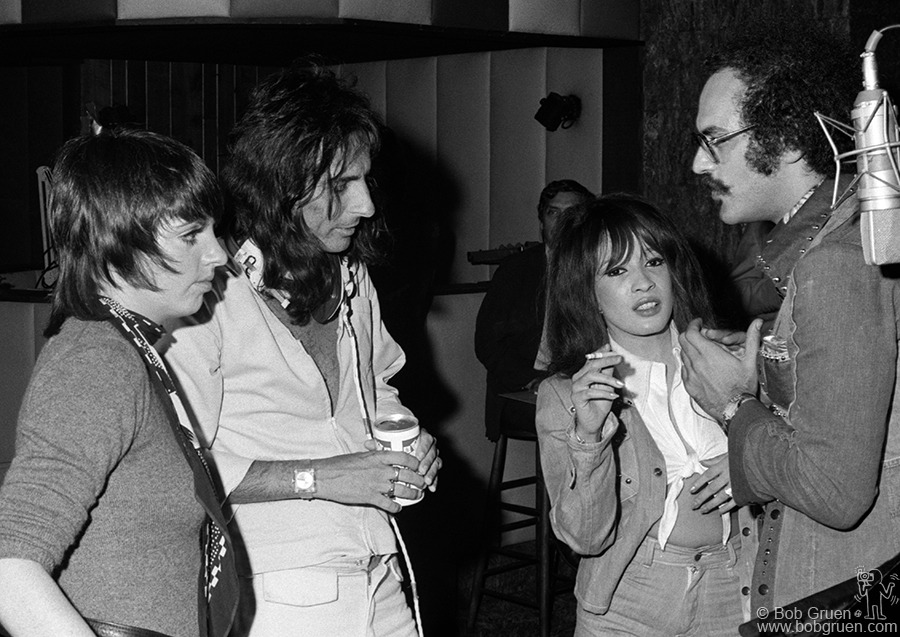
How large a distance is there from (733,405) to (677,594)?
0.51 meters

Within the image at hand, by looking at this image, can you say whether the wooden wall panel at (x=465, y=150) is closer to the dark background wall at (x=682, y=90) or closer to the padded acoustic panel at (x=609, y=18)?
the padded acoustic panel at (x=609, y=18)

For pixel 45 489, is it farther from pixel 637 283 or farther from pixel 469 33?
pixel 469 33

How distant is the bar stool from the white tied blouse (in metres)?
1.28

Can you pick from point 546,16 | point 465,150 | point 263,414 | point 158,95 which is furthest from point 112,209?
point 158,95

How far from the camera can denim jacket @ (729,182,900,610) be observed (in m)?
1.32

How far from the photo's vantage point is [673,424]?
203cm

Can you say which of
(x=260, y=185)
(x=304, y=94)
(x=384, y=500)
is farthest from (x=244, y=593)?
(x=304, y=94)

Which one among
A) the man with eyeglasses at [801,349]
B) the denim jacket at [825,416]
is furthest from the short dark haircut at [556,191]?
the denim jacket at [825,416]

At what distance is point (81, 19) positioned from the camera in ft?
14.4

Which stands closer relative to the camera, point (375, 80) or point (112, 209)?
point (112, 209)

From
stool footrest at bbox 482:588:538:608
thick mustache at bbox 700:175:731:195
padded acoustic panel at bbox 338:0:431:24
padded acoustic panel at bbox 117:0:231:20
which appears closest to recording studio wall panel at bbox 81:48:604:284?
padded acoustic panel at bbox 338:0:431:24

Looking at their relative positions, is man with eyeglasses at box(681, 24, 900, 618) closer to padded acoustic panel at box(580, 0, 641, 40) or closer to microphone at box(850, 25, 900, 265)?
microphone at box(850, 25, 900, 265)

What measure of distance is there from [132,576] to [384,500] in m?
0.46

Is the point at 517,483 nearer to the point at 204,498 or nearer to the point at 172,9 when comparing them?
the point at 172,9
